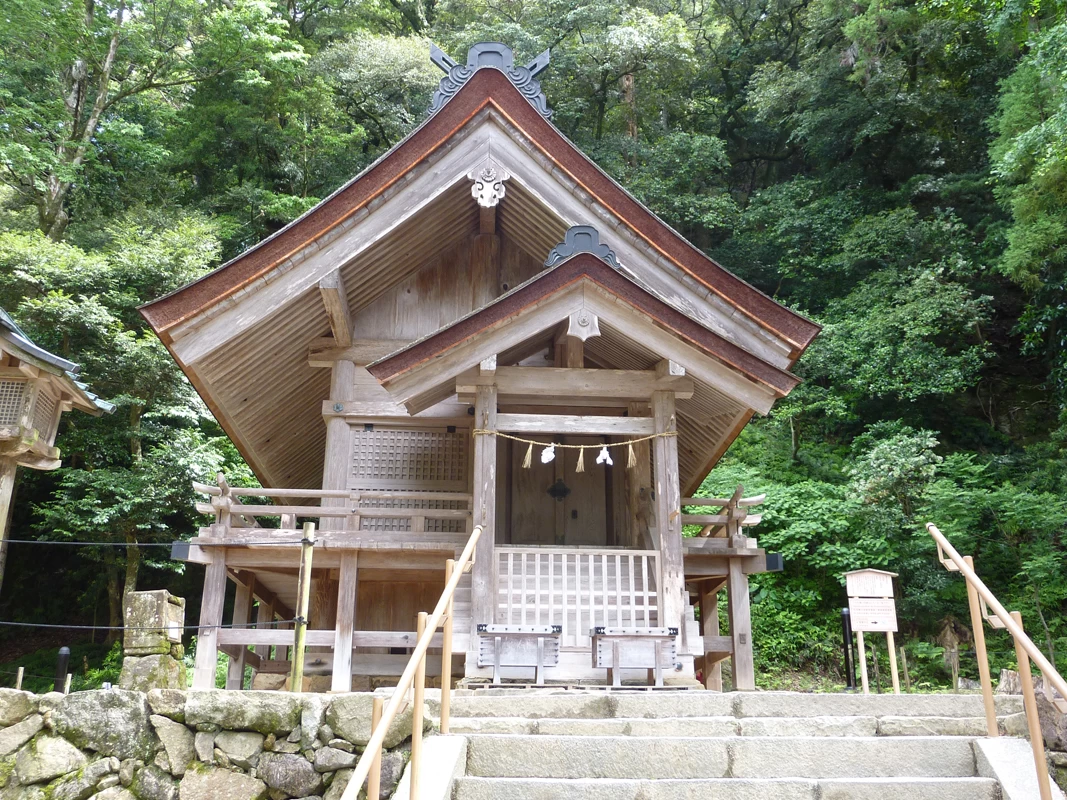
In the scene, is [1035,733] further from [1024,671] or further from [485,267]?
[485,267]

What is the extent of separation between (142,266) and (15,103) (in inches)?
279

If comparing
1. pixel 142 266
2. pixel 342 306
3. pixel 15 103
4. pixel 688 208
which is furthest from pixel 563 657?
pixel 15 103

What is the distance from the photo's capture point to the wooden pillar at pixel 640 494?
9293 mm

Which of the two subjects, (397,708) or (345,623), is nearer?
(397,708)

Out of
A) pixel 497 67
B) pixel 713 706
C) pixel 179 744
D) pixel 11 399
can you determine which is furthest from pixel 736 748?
pixel 11 399

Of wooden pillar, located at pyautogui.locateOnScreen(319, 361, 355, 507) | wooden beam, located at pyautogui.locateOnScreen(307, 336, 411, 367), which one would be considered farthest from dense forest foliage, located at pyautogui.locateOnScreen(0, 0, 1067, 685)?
wooden pillar, located at pyautogui.locateOnScreen(319, 361, 355, 507)

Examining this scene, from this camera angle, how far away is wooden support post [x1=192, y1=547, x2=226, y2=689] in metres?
8.17

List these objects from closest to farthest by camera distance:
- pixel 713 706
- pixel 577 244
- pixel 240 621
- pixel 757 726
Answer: pixel 757 726
pixel 713 706
pixel 577 244
pixel 240 621

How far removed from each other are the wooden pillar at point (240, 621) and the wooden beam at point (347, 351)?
9.58 ft

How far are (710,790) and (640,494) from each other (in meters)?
5.31

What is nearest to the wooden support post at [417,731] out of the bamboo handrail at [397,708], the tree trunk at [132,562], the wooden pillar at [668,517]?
the bamboo handrail at [397,708]

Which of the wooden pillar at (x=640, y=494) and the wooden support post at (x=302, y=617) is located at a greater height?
the wooden pillar at (x=640, y=494)

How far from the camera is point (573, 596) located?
812cm

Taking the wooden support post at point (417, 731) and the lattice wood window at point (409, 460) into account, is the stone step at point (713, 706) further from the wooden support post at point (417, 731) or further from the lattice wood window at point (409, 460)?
the lattice wood window at point (409, 460)
